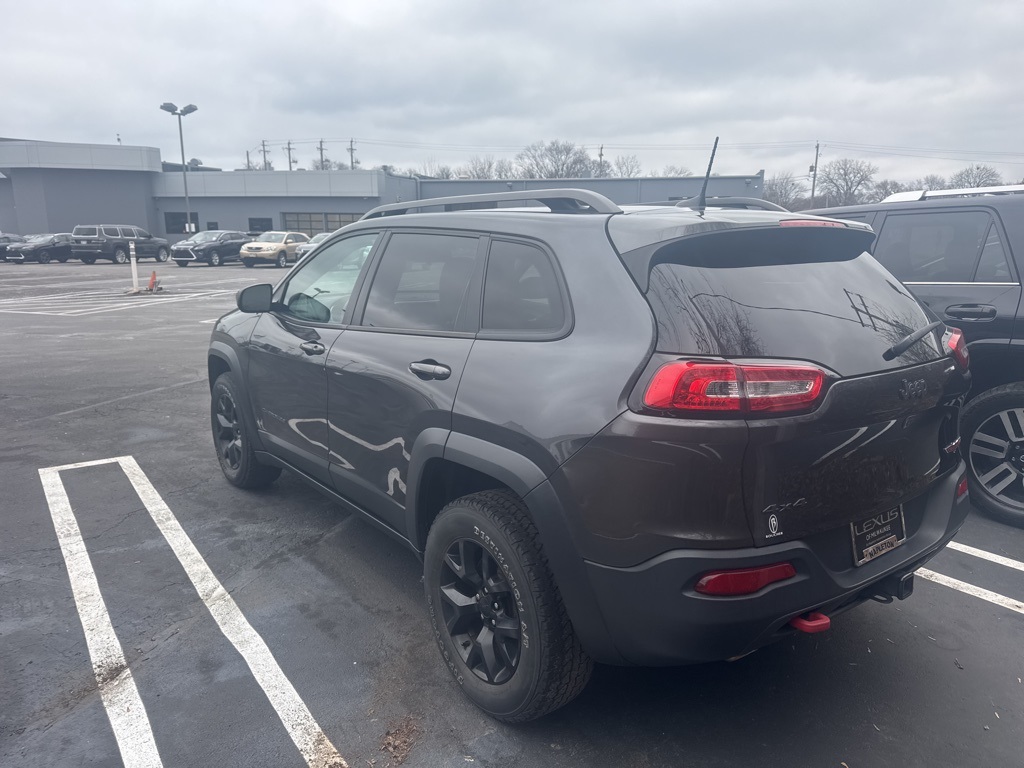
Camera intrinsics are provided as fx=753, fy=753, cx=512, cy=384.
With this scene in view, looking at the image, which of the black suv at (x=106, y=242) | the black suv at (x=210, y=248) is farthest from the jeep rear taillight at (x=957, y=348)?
the black suv at (x=106, y=242)

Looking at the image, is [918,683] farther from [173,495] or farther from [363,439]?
[173,495]

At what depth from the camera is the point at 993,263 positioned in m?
4.57

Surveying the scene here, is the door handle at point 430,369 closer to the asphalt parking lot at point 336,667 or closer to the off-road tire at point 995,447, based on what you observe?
the asphalt parking lot at point 336,667

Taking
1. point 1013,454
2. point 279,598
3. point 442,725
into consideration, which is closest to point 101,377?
point 279,598

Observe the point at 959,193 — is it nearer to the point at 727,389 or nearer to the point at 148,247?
the point at 727,389

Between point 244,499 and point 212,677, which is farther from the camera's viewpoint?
point 244,499

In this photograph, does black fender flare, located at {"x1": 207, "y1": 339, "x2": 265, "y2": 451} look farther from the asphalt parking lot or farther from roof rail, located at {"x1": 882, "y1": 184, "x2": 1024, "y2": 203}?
roof rail, located at {"x1": 882, "y1": 184, "x2": 1024, "y2": 203}

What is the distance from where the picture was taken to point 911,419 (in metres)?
2.58

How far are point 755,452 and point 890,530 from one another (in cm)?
81

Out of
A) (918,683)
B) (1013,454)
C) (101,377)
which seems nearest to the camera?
(918,683)

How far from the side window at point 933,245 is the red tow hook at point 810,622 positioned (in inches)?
127

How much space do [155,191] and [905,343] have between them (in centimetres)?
5693

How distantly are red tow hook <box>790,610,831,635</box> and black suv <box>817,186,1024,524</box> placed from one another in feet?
9.44

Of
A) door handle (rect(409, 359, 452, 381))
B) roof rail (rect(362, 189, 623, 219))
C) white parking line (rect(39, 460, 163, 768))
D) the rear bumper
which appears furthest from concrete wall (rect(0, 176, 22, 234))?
the rear bumper
